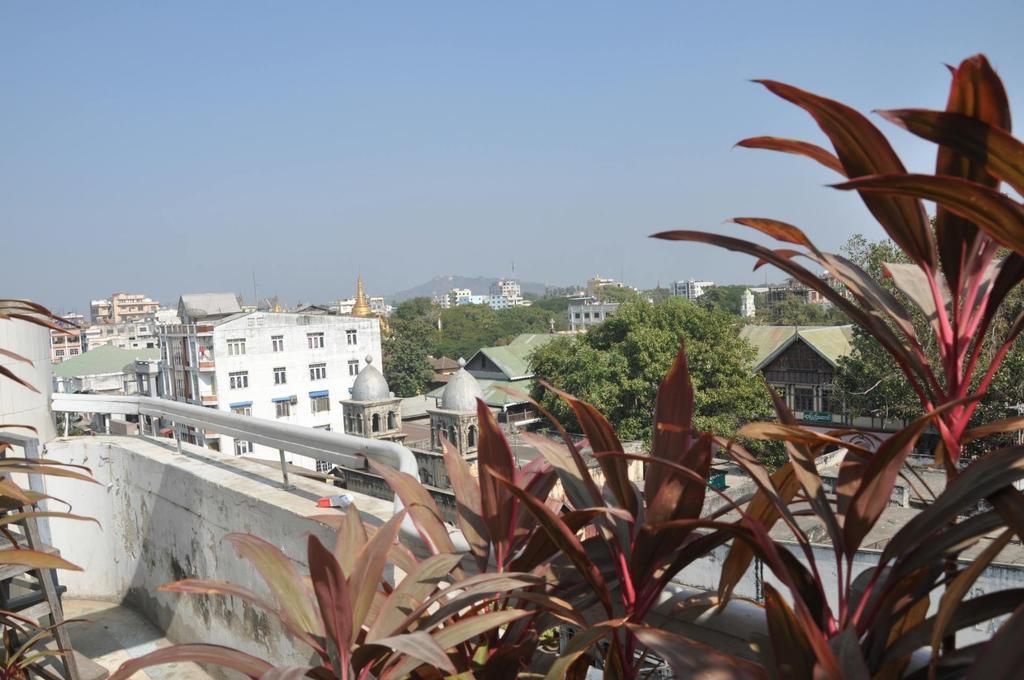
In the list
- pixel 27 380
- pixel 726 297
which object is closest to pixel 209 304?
pixel 27 380

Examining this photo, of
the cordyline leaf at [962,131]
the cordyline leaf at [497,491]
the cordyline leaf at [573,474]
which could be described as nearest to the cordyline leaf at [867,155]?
the cordyline leaf at [962,131]

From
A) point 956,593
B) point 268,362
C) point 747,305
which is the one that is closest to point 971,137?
point 956,593

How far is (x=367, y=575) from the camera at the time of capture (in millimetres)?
1028

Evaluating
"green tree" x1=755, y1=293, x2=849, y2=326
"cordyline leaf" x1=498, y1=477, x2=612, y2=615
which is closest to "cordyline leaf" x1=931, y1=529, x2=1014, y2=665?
"cordyline leaf" x1=498, y1=477, x2=612, y2=615

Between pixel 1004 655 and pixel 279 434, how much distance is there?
2.23 meters

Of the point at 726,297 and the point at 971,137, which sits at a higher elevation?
the point at 726,297

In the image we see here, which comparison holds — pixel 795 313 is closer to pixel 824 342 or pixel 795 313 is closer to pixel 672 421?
pixel 824 342

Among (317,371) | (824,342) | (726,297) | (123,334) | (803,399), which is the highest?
(123,334)


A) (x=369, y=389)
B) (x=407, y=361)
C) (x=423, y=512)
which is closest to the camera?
(x=423, y=512)

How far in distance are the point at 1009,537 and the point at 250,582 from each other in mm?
2198

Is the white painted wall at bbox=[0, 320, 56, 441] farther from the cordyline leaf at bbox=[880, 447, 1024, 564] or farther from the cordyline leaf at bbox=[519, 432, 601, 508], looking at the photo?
the cordyline leaf at bbox=[880, 447, 1024, 564]

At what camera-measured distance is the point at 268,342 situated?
2341 centimetres

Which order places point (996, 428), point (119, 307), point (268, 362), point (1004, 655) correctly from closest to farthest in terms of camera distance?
1. point (1004, 655)
2. point (996, 428)
3. point (268, 362)
4. point (119, 307)

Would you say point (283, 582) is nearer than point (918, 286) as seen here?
No
